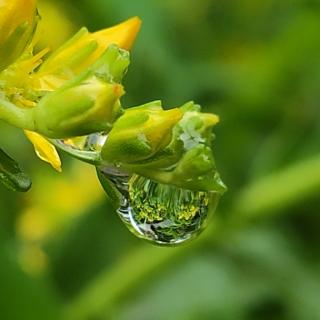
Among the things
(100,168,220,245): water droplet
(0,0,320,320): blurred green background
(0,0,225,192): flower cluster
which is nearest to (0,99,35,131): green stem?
(0,0,225,192): flower cluster

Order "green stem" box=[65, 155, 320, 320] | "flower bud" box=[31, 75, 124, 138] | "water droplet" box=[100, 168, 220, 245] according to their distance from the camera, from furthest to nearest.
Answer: "green stem" box=[65, 155, 320, 320], "water droplet" box=[100, 168, 220, 245], "flower bud" box=[31, 75, 124, 138]

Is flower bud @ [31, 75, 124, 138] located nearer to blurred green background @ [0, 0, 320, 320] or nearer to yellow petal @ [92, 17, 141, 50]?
yellow petal @ [92, 17, 141, 50]

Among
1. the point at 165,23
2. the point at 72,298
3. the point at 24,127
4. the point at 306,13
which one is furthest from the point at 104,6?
the point at 24,127

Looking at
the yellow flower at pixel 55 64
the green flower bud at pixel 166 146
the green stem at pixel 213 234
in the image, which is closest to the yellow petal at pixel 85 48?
the yellow flower at pixel 55 64

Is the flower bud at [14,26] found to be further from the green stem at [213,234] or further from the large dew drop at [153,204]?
the green stem at [213,234]

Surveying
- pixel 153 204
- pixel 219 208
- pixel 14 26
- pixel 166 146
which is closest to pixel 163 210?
pixel 153 204

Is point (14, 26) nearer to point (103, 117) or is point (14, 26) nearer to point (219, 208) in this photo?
point (103, 117)
